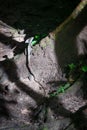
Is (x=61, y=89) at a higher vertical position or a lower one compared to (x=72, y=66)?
lower

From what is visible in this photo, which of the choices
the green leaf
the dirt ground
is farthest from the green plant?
the green leaf

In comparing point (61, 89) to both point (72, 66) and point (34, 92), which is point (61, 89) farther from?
point (34, 92)

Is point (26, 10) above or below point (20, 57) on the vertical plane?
above

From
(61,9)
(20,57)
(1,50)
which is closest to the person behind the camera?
(20,57)

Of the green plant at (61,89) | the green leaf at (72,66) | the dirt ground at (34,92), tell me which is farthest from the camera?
the green leaf at (72,66)

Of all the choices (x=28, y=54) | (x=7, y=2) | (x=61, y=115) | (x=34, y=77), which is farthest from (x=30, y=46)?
(x=7, y=2)

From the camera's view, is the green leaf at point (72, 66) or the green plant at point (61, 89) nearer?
the green plant at point (61, 89)

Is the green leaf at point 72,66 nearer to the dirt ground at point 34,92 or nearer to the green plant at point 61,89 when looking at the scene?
the dirt ground at point 34,92

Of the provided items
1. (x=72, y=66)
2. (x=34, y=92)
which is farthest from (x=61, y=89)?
(x=34, y=92)

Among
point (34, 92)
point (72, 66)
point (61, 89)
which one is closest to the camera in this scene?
point (61, 89)

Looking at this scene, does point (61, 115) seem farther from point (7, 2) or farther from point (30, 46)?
point (7, 2)

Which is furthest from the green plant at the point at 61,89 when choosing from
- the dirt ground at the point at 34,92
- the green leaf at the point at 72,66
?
the green leaf at the point at 72,66
